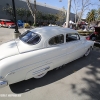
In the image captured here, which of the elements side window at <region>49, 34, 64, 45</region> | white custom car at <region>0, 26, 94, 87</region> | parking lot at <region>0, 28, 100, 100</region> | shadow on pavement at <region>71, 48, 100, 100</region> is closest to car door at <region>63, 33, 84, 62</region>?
white custom car at <region>0, 26, 94, 87</region>

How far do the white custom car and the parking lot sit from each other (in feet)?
1.13

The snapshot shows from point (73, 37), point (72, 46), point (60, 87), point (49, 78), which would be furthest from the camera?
point (73, 37)

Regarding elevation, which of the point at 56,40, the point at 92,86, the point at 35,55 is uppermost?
the point at 56,40

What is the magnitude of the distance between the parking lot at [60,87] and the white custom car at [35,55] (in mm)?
343

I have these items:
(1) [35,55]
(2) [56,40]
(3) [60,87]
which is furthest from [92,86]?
(1) [35,55]

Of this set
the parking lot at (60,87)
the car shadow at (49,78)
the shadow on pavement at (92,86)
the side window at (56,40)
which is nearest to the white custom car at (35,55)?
the side window at (56,40)

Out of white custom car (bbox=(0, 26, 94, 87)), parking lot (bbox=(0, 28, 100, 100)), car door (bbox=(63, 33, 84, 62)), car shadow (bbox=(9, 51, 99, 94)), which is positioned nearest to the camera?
white custom car (bbox=(0, 26, 94, 87))

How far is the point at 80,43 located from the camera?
410cm

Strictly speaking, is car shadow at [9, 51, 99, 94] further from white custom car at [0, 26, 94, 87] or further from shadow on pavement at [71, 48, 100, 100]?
shadow on pavement at [71, 48, 100, 100]

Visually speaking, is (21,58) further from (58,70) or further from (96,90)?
(96,90)

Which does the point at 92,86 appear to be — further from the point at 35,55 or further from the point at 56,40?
the point at 35,55

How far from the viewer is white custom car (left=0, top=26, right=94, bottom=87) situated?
2287 millimetres

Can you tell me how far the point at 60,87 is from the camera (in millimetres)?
2811

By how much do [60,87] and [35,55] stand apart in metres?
1.23
